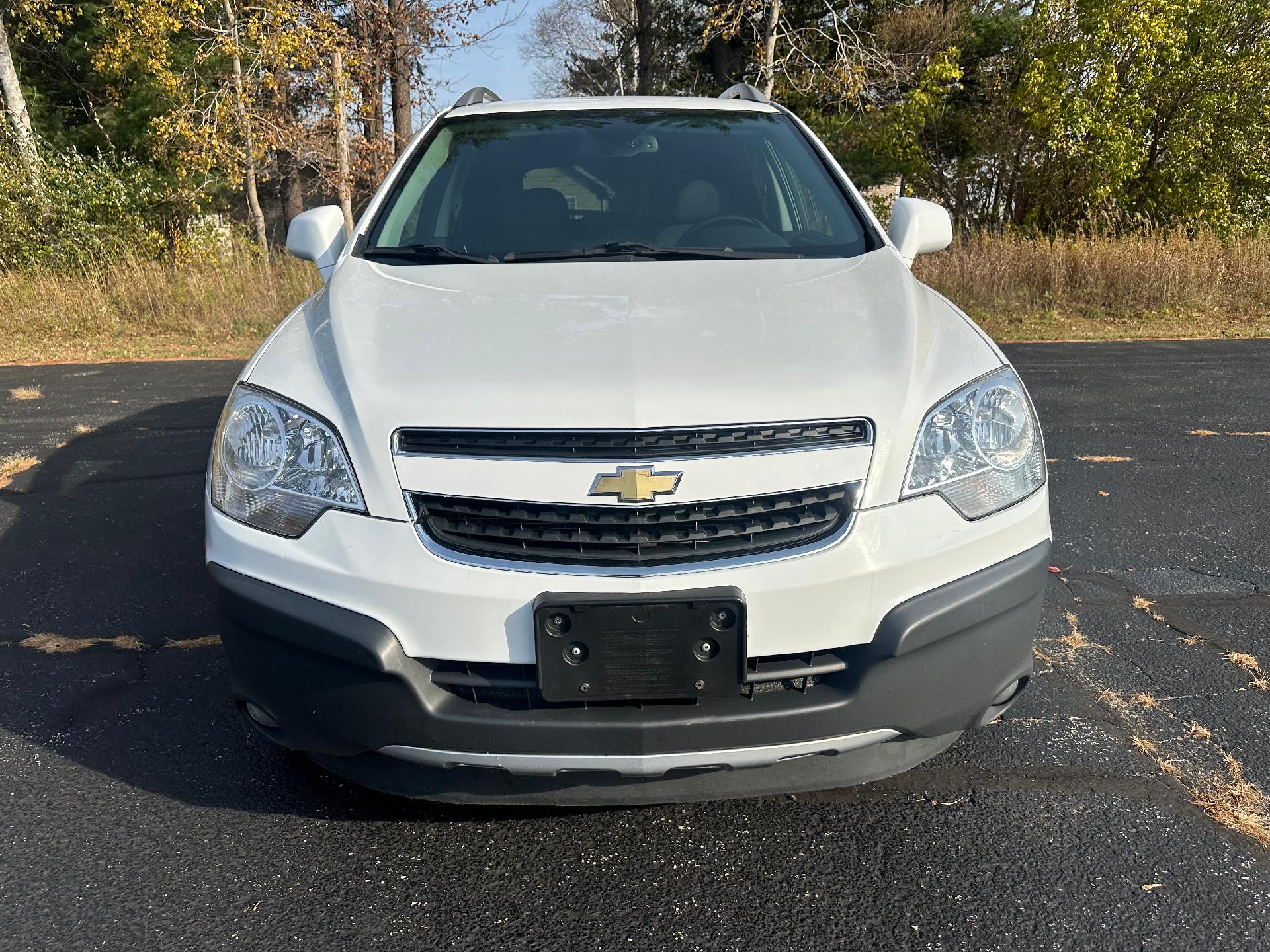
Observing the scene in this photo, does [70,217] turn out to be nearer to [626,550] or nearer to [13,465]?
[13,465]

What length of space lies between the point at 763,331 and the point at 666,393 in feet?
1.25

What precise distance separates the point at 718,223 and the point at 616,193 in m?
0.38

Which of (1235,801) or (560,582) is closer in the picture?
(560,582)

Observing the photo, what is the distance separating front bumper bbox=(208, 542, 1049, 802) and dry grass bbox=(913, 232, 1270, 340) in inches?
410

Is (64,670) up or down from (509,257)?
down

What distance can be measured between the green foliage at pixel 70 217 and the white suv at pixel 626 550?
1320 centimetres

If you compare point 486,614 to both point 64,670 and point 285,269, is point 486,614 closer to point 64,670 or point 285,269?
point 64,670

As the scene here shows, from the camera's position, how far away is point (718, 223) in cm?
292

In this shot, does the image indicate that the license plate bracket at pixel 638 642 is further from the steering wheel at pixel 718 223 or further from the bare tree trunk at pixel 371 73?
the bare tree trunk at pixel 371 73

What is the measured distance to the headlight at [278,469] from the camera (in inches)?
72.7

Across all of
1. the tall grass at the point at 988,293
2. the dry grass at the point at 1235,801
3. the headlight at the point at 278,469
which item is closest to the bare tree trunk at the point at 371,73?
the tall grass at the point at 988,293

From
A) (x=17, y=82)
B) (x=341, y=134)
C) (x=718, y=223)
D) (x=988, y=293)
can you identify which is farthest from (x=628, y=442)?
(x=17, y=82)

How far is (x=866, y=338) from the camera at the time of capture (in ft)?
6.74

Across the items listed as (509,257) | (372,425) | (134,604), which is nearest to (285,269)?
(134,604)
